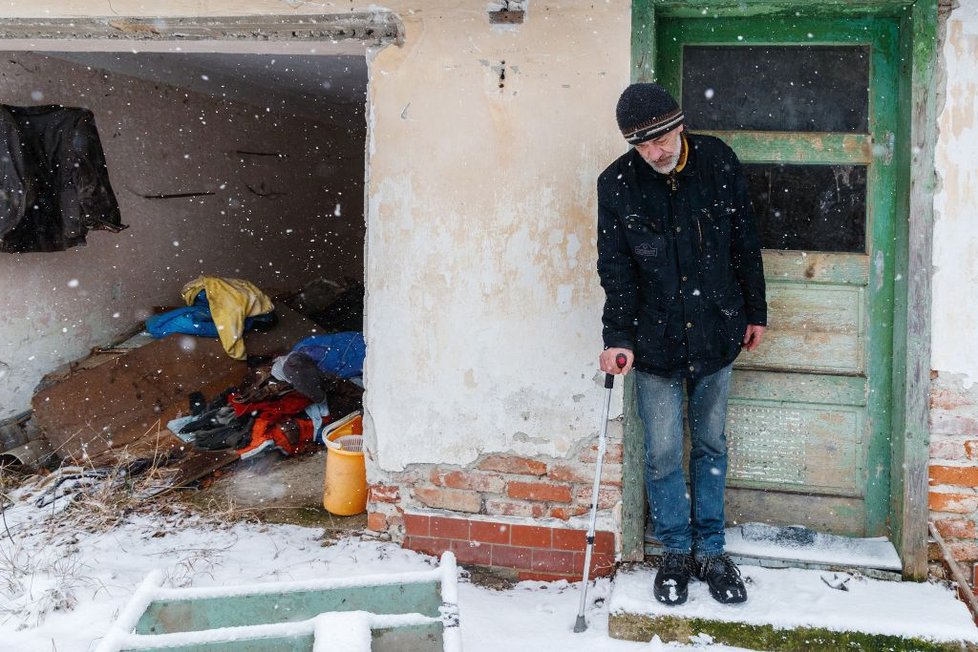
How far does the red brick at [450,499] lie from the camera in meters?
3.29

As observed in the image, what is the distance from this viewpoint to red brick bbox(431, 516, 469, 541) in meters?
3.31

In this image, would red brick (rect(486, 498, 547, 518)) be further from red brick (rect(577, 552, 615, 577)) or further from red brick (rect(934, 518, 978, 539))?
red brick (rect(934, 518, 978, 539))

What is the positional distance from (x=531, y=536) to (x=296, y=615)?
157 cm

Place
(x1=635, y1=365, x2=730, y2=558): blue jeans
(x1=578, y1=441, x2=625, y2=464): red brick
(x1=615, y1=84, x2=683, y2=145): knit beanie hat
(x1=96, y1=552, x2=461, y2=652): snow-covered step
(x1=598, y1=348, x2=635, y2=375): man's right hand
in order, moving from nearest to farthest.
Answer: (x1=96, y1=552, x2=461, y2=652): snow-covered step < (x1=615, y1=84, x2=683, y2=145): knit beanie hat < (x1=598, y1=348, x2=635, y2=375): man's right hand < (x1=635, y1=365, x2=730, y2=558): blue jeans < (x1=578, y1=441, x2=625, y2=464): red brick

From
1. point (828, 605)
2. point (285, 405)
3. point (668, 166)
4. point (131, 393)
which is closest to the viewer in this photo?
point (668, 166)

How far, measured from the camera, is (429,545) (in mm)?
3359

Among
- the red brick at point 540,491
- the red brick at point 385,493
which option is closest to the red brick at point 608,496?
the red brick at point 540,491

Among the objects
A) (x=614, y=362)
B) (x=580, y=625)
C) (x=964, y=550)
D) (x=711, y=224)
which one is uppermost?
(x=711, y=224)

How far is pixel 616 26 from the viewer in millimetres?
2957

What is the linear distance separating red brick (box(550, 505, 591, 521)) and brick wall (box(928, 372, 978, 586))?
1392 mm

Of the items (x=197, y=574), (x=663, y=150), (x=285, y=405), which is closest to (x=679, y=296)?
(x=663, y=150)

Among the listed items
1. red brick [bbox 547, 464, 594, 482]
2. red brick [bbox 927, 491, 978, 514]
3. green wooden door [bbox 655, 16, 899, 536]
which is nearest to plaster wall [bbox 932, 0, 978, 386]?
green wooden door [bbox 655, 16, 899, 536]

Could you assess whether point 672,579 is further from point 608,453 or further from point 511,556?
point 511,556

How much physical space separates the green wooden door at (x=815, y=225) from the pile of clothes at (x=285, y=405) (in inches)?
108
